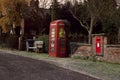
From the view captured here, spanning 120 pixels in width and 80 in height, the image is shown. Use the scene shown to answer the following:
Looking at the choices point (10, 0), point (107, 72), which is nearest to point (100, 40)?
point (107, 72)

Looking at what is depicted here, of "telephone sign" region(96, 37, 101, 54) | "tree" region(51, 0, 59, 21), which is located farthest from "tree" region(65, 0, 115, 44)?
"telephone sign" region(96, 37, 101, 54)

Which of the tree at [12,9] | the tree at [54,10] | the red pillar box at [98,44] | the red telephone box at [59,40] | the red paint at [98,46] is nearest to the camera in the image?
the red pillar box at [98,44]

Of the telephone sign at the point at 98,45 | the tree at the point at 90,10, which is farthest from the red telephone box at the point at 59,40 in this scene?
the tree at the point at 90,10

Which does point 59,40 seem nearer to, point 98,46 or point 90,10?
point 98,46

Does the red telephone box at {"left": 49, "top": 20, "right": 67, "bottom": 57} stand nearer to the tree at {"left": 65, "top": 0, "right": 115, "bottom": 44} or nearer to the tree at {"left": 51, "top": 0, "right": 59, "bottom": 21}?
the tree at {"left": 65, "top": 0, "right": 115, "bottom": 44}

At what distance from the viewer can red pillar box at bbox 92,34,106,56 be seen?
20.2m

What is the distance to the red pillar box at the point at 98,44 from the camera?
796 inches

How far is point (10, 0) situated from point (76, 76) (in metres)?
22.3

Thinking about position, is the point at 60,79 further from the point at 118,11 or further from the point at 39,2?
the point at 39,2

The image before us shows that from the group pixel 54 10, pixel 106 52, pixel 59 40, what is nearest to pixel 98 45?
pixel 106 52

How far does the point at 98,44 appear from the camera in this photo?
2056 centimetres

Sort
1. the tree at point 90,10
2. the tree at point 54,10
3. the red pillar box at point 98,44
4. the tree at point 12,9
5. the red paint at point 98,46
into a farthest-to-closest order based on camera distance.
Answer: the tree at point 54,10
the tree at point 12,9
the tree at point 90,10
the red paint at point 98,46
the red pillar box at point 98,44

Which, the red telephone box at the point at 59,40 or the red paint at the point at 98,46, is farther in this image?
the red telephone box at the point at 59,40

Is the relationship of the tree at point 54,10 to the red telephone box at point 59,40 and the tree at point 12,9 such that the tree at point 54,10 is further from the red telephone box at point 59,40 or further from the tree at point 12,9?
the red telephone box at point 59,40
